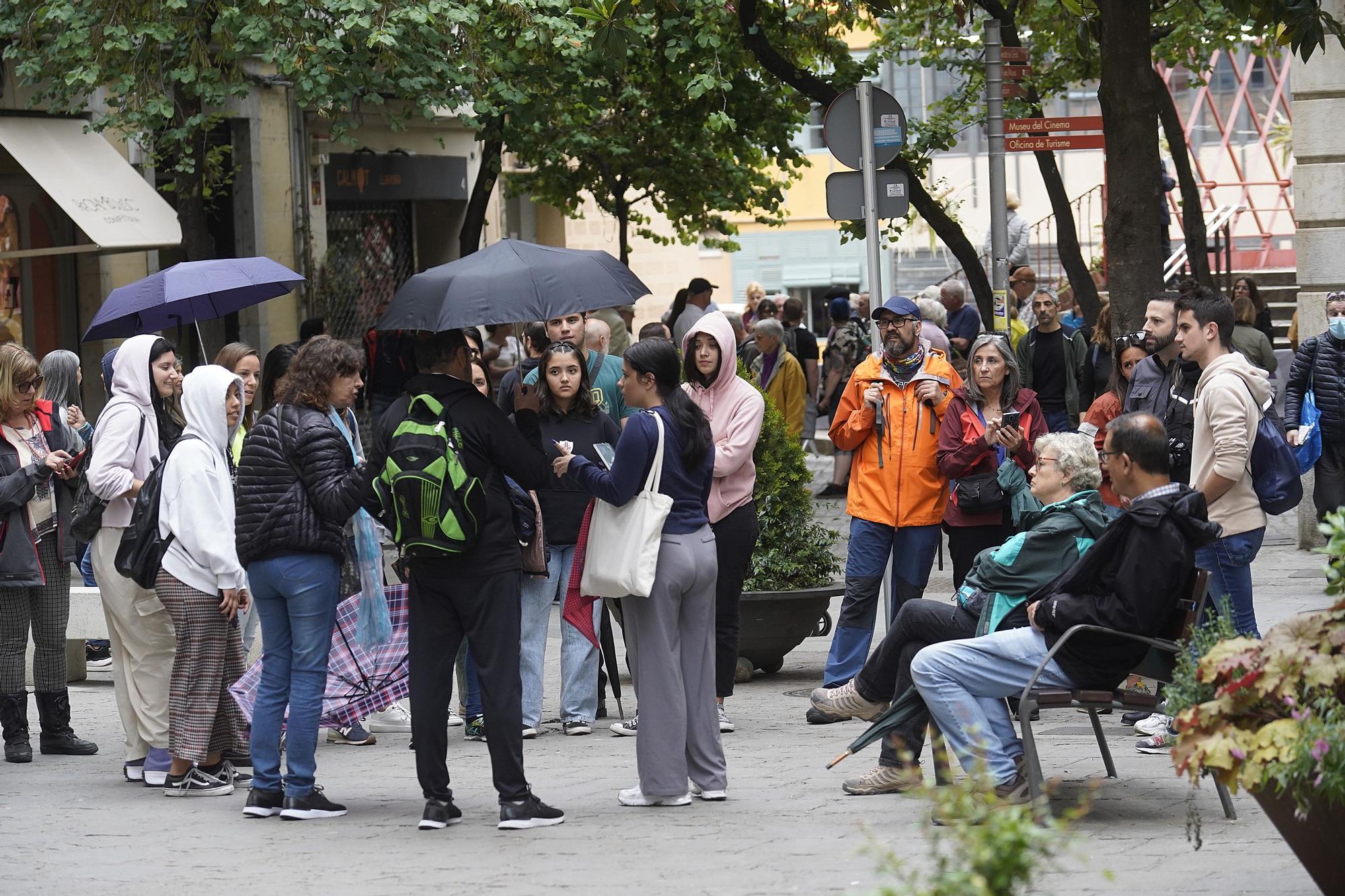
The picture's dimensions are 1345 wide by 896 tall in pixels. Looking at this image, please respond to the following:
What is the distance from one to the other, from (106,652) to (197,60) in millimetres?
5978

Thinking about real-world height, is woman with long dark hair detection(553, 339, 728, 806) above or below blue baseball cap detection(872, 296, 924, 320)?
below

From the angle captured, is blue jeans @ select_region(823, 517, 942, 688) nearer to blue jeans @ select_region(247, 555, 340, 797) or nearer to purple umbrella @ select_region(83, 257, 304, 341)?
blue jeans @ select_region(247, 555, 340, 797)

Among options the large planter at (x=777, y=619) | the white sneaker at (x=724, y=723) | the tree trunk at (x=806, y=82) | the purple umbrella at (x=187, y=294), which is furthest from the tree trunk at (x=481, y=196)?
the white sneaker at (x=724, y=723)

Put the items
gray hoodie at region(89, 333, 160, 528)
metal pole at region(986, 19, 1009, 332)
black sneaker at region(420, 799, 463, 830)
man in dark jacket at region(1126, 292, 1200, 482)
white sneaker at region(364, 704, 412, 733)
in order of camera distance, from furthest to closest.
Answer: metal pole at region(986, 19, 1009, 332)
white sneaker at region(364, 704, 412, 733)
man in dark jacket at region(1126, 292, 1200, 482)
gray hoodie at region(89, 333, 160, 528)
black sneaker at region(420, 799, 463, 830)

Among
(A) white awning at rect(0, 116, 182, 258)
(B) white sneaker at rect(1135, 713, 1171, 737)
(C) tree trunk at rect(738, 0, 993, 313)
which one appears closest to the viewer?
(B) white sneaker at rect(1135, 713, 1171, 737)

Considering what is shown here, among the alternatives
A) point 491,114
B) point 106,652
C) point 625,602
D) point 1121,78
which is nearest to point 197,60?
point 491,114

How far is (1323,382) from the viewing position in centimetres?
1186

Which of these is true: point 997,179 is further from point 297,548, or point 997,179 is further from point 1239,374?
point 297,548

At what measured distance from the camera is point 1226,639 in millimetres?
5484

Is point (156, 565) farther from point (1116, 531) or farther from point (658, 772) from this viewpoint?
point (1116, 531)

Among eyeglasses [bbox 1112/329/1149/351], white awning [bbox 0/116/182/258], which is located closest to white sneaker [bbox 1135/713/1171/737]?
eyeglasses [bbox 1112/329/1149/351]

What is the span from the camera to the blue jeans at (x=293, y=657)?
282 inches

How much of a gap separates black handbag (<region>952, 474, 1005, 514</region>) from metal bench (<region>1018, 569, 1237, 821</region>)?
234 cm

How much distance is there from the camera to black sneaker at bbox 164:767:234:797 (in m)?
7.82
